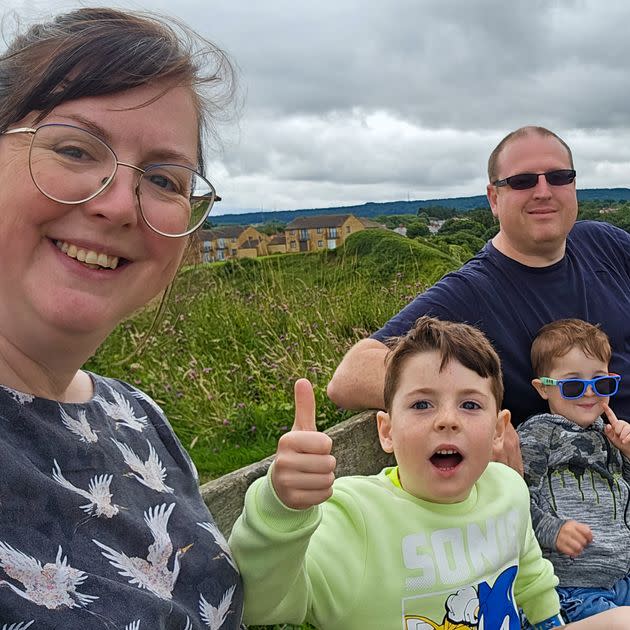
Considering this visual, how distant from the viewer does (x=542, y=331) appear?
2.98 meters

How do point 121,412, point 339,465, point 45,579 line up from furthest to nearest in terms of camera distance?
point 339,465 < point 121,412 < point 45,579

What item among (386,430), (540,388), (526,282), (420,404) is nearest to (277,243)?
(526,282)

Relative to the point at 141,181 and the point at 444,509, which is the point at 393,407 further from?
the point at 141,181

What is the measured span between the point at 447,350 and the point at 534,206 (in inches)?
63.9

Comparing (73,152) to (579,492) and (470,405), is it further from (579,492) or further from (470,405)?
(579,492)

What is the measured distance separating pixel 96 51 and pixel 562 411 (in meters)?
2.28

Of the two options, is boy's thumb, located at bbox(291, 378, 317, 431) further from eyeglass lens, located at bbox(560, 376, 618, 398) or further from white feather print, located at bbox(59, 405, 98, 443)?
eyeglass lens, located at bbox(560, 376, 618, 398)

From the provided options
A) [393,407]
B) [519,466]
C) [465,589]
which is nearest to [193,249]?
[393,407]

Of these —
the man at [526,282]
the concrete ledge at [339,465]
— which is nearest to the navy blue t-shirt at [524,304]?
the man at [526,282]

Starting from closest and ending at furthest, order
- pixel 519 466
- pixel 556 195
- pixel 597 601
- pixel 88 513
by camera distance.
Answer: pixel 88 513 → pixel 597 601 → pixel 519 466 → pixel 556 195

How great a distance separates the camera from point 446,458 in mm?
1952

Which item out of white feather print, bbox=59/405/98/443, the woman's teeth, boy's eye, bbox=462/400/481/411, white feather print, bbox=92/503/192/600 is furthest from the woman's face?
boy's eye, bbox=462/400/481/411

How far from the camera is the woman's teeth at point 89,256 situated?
3.94ft

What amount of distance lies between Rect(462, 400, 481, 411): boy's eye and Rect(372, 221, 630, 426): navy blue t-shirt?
0.96 meters
